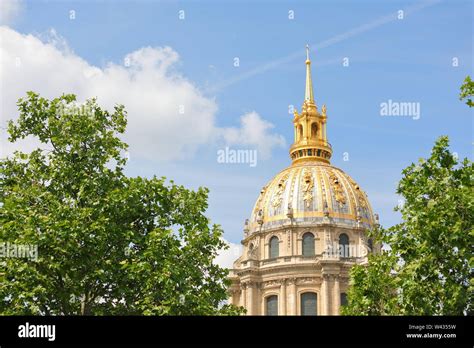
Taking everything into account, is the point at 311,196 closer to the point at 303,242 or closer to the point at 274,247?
the point at 303,242

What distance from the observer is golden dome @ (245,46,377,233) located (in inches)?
4055

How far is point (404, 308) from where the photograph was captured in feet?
97.9

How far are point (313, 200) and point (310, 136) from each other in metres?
16.1

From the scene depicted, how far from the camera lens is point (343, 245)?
10106cm

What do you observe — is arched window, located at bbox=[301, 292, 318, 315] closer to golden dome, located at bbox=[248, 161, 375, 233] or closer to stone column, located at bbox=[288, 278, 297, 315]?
stone column, located at bbox=[288, 278, 297, 315]

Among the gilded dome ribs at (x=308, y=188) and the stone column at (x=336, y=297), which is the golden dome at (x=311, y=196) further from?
the stone column at (x=336, y=297)

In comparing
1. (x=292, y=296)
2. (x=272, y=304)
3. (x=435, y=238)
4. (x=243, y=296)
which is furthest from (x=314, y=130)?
(x=435, y=238)

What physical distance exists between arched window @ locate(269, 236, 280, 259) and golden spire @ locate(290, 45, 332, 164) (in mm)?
16524

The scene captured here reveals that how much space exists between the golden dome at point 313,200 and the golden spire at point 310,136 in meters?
4.20
